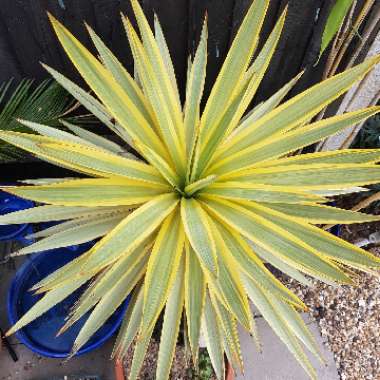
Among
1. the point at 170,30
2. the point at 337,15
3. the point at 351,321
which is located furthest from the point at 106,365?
the point at 337,15

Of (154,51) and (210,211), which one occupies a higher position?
(154,51)

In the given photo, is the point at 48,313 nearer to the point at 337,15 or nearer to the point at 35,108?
the point at 35,108

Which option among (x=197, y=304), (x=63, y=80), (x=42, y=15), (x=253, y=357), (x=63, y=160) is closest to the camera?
(x=63, y=160)

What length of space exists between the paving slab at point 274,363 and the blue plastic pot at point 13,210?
1.10 meters

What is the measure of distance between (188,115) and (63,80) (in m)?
0.44

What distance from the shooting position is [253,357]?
7.28 feet

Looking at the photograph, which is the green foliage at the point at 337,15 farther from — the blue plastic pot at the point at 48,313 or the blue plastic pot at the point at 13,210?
the blue plastic pot at the point at 13,210

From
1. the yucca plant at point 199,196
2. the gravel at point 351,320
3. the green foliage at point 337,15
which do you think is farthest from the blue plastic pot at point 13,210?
the green foliage at point 337,15

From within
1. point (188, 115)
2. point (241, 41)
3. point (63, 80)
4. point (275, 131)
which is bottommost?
point (275, 131)

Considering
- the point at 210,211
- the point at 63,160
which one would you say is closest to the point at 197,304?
the point at 210,211

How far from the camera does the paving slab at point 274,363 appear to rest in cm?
219

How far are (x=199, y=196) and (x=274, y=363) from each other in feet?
3.86

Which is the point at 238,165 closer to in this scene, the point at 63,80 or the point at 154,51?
the point at 154,51

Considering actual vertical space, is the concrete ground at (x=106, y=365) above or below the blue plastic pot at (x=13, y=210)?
below
